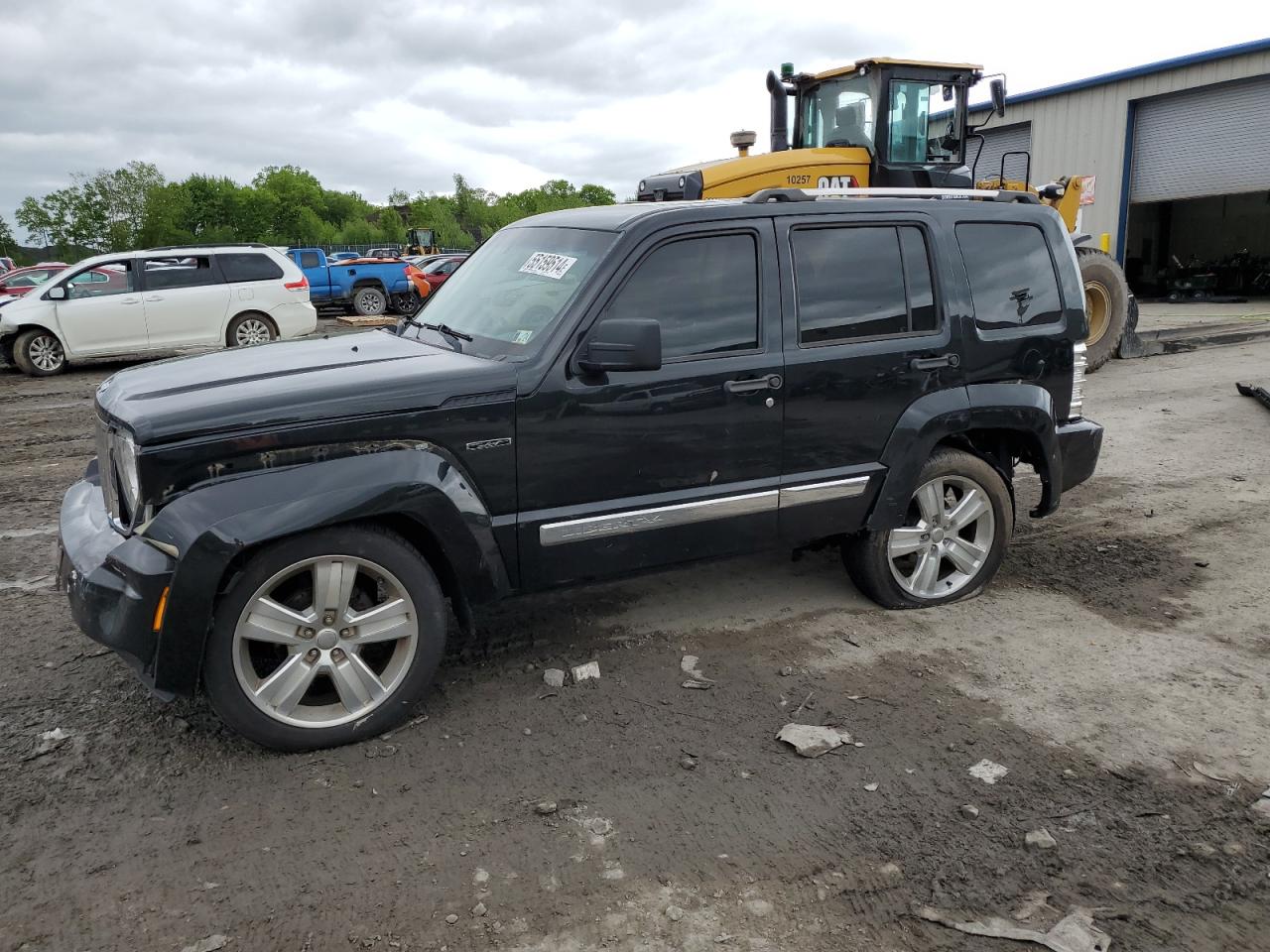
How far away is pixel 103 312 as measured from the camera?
1393 cm

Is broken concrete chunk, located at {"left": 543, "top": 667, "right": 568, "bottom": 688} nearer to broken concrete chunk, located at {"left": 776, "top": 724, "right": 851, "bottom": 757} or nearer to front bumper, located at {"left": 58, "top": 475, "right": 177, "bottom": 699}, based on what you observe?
broken concrete chunk, located at {"left": 776, "top": 724, "right": 851, "bottom": 757}

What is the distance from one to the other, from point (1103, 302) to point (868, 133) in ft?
13.4

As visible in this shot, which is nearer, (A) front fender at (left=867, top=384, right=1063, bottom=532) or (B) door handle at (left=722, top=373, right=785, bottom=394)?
(B) door handle at (left=722, top=373, right=785, bottom=394)

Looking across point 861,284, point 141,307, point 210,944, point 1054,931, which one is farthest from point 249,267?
point 1054,931

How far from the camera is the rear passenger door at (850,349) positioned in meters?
4.21

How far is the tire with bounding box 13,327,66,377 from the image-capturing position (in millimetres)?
13703

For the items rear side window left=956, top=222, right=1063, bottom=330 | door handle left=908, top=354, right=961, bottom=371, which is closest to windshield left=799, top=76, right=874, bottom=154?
rear side window left=956, top=222, right=1063, bottom=330

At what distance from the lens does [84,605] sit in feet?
11.0

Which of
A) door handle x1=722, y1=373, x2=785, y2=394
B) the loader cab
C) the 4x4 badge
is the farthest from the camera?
the loader cab

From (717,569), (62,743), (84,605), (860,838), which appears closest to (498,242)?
(717,569)

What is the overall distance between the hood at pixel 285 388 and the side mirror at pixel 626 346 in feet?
1.13

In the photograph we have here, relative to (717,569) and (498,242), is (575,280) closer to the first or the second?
(498,242)

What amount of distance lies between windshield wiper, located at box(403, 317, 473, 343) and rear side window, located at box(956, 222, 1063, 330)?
7.86ft

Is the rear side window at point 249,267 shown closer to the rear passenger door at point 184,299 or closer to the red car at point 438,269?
the rear passenger door at point 184,299
